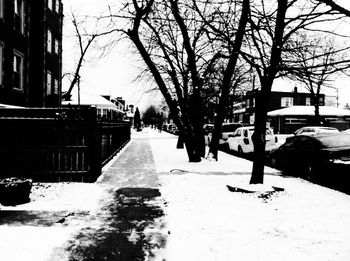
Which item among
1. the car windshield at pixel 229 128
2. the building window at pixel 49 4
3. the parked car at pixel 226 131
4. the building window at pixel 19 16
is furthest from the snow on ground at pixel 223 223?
the building window at pixel 49 4

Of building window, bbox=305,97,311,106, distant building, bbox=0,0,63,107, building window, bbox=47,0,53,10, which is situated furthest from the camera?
building window, bbox=305,97,311,106

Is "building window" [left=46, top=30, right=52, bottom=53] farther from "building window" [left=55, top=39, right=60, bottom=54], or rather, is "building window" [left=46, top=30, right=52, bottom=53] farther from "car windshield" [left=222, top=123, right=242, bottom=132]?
"car windshield" [left=222, top=123, right=242, bottom=132]

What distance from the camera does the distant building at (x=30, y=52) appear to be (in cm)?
1788

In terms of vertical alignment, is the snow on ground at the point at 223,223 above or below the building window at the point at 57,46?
below

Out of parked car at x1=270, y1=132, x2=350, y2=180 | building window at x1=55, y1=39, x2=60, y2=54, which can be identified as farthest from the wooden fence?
building window at x1=55, y1=39, x2=60, y2=54

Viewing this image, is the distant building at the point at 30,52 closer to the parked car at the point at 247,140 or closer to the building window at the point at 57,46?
the building window at the point at 57,46

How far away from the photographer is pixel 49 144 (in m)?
9.57

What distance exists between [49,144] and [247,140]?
11649 mm

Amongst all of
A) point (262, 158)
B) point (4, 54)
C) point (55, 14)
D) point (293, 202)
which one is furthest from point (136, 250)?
point (55, 14)

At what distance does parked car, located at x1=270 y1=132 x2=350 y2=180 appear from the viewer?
33.9 feet

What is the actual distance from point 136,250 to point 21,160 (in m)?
5.73

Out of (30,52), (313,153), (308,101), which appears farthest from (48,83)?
(308,101)

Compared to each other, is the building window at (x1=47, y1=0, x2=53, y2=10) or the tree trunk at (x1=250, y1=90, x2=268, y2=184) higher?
the building window at (x1=47, y1=0, x2=53, y2=10)

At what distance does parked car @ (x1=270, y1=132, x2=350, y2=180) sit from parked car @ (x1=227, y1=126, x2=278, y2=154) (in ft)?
16.8
